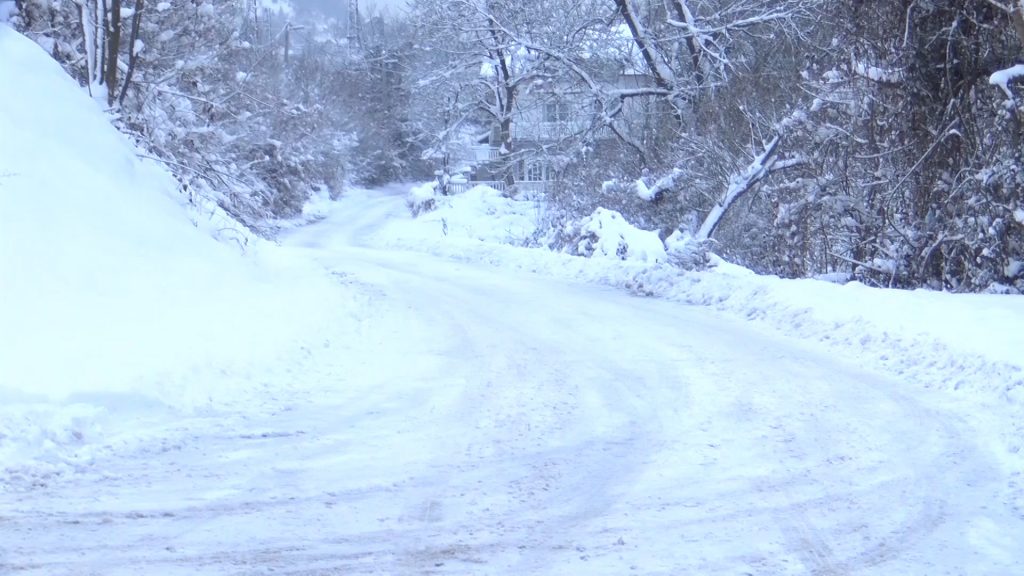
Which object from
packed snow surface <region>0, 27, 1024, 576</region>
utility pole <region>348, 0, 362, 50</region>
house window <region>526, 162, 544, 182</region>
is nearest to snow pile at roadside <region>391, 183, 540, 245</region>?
house window <region>526, 162, 544, 182</region>

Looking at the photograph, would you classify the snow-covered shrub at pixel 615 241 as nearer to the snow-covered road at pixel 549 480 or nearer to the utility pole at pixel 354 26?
the snow-covered road at pixel 549 480

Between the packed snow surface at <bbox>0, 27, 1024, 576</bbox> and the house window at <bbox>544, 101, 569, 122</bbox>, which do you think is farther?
the house window at <bbox>544, 101, 569, 122</bbox>

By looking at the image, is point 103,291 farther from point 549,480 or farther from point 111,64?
point 111,64

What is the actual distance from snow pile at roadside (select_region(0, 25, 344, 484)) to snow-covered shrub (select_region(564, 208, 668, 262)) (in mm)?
7088

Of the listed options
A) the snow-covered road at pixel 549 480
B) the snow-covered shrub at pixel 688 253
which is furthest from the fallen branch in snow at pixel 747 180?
the snow-covered road at pixel 549 480

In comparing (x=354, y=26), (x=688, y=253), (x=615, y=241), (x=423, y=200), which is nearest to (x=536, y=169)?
(x=423, y=200)

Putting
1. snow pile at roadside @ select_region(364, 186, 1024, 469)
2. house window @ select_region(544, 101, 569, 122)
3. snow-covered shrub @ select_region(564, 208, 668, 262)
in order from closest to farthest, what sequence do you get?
snow pile at roadside @ select_region(364, 186, 1024, 469)
snow-covered shrub @ select_region(564, 208, 668, 262)
house window @ select_region(544, 101, 569, 122)

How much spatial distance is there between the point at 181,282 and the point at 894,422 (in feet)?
24.4

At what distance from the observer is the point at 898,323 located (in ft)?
35.2

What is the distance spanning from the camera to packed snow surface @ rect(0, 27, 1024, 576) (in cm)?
508

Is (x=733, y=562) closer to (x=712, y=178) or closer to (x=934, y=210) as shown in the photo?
(x=934, y=210)

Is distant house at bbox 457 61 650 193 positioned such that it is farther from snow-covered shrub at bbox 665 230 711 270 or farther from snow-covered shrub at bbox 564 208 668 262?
snow-covered shrub at bbox 665 230 711 270

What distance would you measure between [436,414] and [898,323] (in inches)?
220

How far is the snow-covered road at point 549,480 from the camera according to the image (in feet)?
16.1
